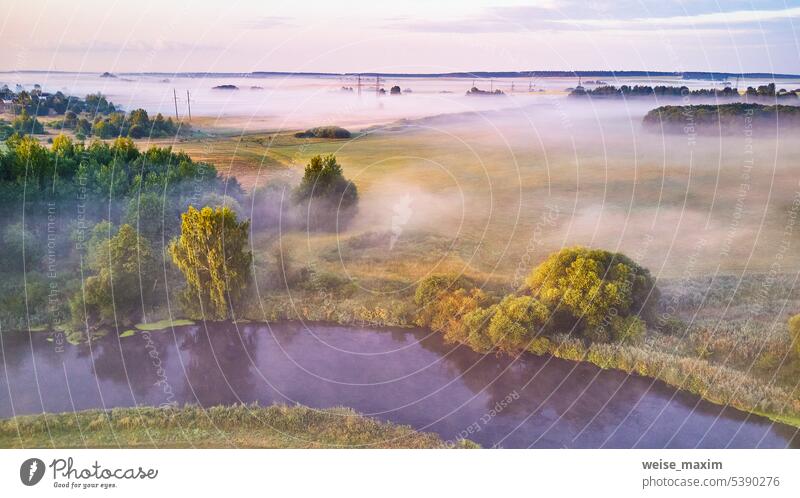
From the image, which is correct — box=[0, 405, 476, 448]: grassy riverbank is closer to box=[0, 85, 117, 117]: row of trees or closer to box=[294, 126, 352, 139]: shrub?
box=[294, 126, 352, 139]: shrub

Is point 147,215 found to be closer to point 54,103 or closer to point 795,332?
point 54,103

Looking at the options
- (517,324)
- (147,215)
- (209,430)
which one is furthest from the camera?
(147,215)

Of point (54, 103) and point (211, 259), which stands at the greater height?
point (54, 103)

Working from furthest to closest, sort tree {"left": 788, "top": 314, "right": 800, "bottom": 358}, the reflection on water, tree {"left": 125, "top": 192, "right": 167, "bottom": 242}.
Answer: tree {"left": 125, "top": 192, "right": 167, "bottom": 242} → tree {"left": 788, "top": 314, "right": 800, "bottom": 358} → the reflection on water

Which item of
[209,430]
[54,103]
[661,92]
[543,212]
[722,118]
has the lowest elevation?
[209,430]

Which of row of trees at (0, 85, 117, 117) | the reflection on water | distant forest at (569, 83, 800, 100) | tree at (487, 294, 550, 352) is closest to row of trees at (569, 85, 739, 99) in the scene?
distant forest at (569, 83, 800, 100)

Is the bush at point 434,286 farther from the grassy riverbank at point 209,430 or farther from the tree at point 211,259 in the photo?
the tree at point 211,259

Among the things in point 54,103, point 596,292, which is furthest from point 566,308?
point 54,103
